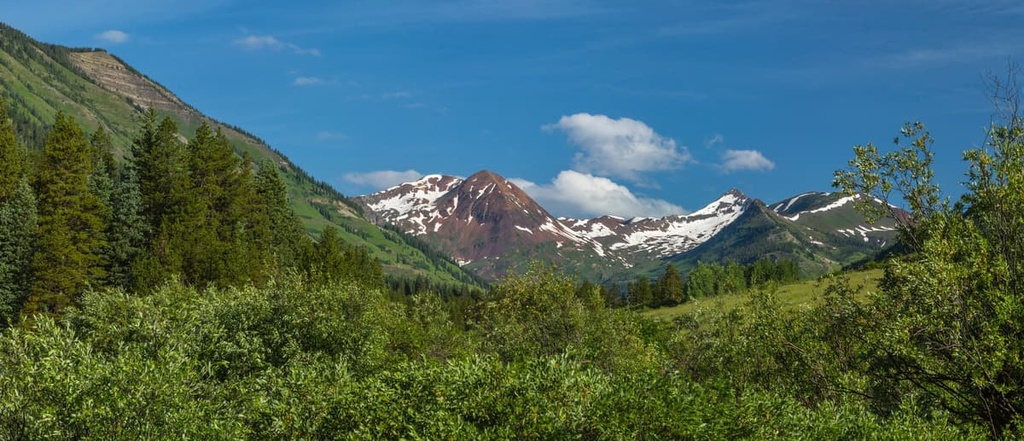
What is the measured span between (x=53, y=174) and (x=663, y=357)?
81903 mm

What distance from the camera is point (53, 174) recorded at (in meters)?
88.1

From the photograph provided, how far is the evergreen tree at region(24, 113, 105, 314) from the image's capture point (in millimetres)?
79438

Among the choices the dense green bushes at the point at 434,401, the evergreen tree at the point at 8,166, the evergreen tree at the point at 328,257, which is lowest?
the dense green bushes at the point at 434,401

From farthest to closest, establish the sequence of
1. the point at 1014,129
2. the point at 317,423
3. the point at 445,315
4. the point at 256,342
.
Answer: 1. the point at 445,315
2. the point at 256,342
3. the point at 317,423
4. the point at 1014,129

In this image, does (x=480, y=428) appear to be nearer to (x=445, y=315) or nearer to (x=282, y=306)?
(x=282, y=306)

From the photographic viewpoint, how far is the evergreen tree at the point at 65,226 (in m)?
79.4

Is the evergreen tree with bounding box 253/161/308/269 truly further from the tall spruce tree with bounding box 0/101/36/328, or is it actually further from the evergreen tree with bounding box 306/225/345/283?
the tall spruce tree with bounding box 0/101/36/328

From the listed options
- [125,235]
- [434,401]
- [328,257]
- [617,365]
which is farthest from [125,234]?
[434,401]

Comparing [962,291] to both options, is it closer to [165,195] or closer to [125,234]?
[125,234]

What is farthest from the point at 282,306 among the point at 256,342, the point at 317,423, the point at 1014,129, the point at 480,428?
the point at 1014,129

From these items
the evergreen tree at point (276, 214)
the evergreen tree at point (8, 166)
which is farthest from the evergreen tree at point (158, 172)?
the evergreen tree at point (276, 214)

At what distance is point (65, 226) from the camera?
276ft

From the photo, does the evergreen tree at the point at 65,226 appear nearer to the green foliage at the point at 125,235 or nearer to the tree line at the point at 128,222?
the tree line at the point at 128,222

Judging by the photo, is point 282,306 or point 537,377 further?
point 282,306
